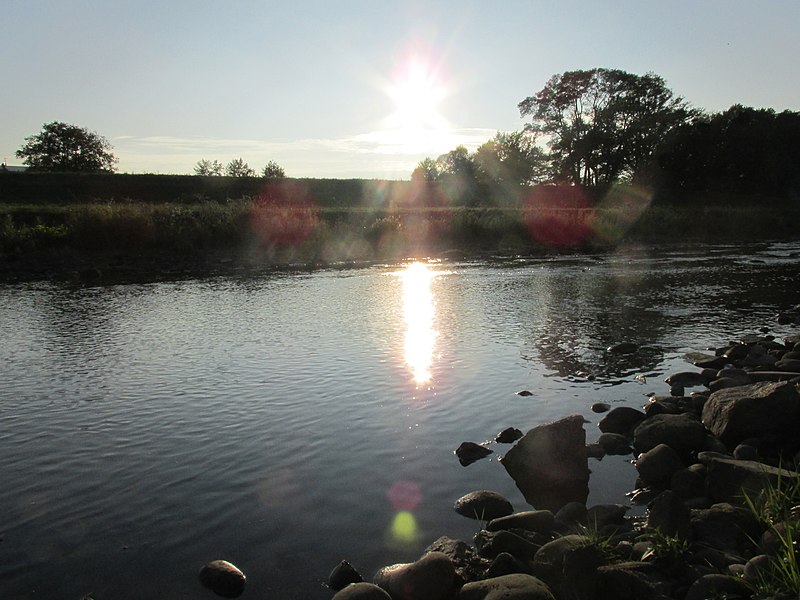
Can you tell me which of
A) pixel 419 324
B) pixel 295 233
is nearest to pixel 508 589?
pixel 419 324

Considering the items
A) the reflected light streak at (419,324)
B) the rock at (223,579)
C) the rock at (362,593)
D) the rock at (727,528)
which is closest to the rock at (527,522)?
the rock at (727,528)

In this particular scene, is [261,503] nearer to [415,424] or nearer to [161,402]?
[415,424]

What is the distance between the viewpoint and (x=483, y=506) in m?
7.36

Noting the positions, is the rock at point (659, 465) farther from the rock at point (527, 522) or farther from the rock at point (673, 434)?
the rock at point (527, 522)

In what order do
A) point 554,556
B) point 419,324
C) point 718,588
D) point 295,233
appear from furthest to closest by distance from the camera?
1. point 295,233
2. point 419,324
3. point 554,556
4. point 718,588

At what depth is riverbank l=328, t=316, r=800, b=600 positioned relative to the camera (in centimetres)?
542

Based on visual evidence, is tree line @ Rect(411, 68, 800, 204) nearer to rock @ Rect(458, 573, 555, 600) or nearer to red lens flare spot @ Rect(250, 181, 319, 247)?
red lens flare spot @ Rect(250, 181, 319, 247)

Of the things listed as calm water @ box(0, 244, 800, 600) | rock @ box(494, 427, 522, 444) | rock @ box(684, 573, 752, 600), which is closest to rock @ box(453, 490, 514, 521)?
calm water @ box(0, 244, 800, 600)

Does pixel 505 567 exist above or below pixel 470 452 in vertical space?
above

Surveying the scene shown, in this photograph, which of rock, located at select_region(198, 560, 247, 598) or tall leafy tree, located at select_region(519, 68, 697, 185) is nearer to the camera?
rock, located at select_region(198, 560, 247, 598)

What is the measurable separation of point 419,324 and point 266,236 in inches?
1167

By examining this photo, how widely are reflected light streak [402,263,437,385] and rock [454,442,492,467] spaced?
3845mm

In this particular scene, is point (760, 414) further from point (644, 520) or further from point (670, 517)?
point (670, 517)

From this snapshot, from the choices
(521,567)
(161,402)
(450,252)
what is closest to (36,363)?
(161,402)
